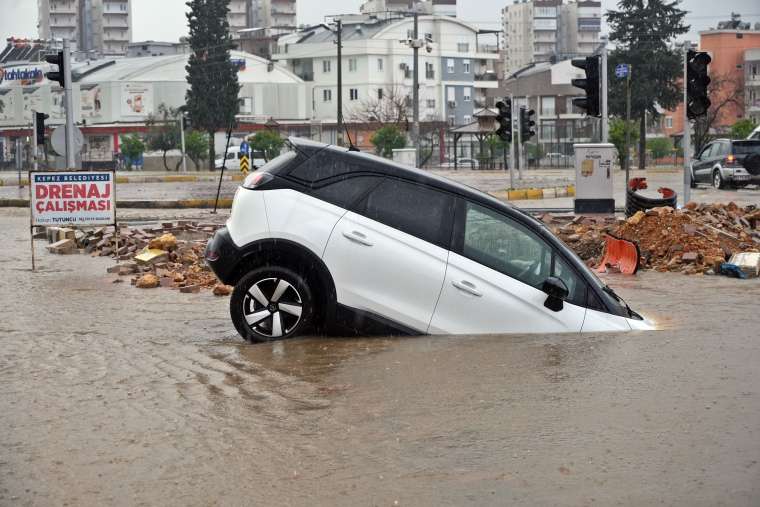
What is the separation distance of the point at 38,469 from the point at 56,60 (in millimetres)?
24750

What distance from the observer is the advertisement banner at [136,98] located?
97625 millimetres

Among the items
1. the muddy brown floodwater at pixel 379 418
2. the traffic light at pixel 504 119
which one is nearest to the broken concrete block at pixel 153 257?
the muddy brown floodwater at pixel 379 418

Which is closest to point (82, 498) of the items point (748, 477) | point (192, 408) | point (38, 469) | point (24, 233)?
point (38, 469)

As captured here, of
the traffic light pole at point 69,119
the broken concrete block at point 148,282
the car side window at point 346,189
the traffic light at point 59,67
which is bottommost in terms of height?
the broken concrete block at point 148,282

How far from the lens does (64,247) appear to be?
19219mm

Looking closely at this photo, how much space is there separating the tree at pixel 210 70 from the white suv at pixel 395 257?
82.1 m

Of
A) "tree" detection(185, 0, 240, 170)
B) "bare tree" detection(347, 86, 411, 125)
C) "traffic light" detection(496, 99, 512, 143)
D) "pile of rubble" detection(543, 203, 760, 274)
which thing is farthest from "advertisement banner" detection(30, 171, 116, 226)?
"bare tree" detection(347, 86, 411, 125)

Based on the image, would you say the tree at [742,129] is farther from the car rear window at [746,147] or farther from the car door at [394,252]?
the car door at [394,252]

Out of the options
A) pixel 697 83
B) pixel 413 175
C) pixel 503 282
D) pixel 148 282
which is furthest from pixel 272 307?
pixel 697 83

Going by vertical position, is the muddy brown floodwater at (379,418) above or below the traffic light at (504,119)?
below

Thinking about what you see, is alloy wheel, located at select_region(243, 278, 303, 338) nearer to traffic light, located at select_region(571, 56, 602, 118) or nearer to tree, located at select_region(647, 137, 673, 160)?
traffic light, located at select_region(571, 56, 602, 118)

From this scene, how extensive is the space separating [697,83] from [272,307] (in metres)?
15.3

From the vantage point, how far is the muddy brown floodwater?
214 inches

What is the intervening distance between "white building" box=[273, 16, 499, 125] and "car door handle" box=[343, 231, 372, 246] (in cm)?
9328
